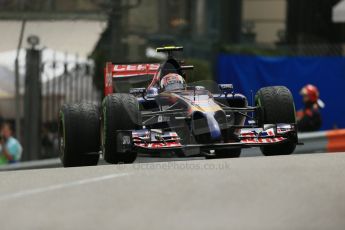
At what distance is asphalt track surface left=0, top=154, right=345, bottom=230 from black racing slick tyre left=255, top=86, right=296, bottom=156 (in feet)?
7.05

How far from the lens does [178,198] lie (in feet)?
25.9

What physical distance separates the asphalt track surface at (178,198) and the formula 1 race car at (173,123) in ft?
4.81

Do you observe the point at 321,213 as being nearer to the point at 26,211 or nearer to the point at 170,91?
the point at 26,211

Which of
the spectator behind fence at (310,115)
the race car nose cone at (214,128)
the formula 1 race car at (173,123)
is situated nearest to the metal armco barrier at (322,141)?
the spectator behind fence at (310,115)

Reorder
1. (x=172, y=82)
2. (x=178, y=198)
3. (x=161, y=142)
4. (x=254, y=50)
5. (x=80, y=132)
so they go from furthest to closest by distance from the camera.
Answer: (x=254, y=50)
(x=172, y=82)
(x=80, y=132)
(x=161, y=142)
(x=178, y=198)

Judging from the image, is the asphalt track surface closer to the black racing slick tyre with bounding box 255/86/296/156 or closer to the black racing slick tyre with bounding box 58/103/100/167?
the black racing slick tyre with bounding box 58/103/100/167

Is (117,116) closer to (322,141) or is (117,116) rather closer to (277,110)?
(277,110)

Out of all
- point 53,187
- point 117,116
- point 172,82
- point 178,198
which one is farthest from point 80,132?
point 178,198

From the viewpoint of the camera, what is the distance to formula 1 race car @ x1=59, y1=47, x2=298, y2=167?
11.1m

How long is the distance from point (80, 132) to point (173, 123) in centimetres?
90

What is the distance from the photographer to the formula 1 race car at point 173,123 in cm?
1106

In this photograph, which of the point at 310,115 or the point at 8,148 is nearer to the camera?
the point at 310,115

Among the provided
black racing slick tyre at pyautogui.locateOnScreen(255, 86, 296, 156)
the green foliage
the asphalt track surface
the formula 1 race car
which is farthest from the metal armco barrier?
the green foliage

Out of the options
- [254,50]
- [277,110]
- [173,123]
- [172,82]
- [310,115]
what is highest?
[172,82]
